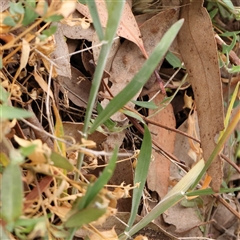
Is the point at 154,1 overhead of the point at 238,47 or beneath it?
overhead

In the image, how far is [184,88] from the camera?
0.96 meters

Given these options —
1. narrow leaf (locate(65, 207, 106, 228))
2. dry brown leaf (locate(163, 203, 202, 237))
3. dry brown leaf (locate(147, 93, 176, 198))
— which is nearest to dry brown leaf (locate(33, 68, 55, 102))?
narrow leaf (locate(65, 207, 106, 228))

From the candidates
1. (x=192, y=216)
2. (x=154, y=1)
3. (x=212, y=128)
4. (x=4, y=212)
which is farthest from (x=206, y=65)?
(x=4, y=212)

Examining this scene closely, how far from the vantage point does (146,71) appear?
1.67 ft

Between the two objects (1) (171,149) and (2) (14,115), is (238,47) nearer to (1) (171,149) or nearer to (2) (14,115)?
(1) (171,149)

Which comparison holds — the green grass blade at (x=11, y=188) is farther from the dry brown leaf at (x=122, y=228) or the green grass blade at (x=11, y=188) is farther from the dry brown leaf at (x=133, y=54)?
the dry brown leaf at (x=133, y=54)

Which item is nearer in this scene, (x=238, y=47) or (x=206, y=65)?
(x=206, y=65)

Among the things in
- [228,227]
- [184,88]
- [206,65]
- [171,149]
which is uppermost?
[206,65]

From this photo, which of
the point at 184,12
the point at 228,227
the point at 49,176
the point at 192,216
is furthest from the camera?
the point at 228,227

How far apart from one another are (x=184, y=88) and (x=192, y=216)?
0.31 m

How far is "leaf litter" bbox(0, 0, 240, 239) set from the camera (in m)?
0.55

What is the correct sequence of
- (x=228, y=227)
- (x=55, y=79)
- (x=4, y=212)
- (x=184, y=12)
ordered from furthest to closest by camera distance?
(x=228, y=227), (x=184, y=12), (x=55, y=79), (x=4, y=212)

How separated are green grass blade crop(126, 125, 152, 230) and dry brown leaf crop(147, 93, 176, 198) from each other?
0.51 feet

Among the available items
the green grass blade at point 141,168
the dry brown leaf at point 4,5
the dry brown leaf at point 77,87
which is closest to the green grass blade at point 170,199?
the green grass blade at point 141,168
